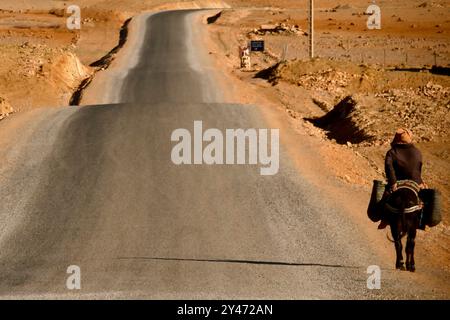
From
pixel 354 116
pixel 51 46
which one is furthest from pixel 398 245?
pixel 51 46

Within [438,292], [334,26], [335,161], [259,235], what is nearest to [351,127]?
[335,161]

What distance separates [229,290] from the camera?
12.6 m

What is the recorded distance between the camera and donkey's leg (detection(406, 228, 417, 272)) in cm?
1309

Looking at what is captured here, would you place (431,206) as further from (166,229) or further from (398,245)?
(166,229)

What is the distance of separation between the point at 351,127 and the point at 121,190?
48.5ft

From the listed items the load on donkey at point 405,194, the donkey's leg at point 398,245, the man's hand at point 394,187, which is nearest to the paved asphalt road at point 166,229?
the donkey's leg at point 398,245

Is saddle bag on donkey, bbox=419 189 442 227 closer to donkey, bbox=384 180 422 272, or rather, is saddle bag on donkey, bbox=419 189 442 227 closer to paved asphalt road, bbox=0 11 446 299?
donkey, bbox=384 180 422 272

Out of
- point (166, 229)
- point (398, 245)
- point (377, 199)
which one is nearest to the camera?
point (377, 199)

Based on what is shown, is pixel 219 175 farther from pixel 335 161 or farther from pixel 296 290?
pixel 296 290

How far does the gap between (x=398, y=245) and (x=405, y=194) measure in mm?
1038

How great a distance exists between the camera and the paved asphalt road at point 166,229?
1302cm

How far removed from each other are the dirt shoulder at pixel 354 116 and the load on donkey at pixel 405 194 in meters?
1.69

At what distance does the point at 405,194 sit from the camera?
12836 mm

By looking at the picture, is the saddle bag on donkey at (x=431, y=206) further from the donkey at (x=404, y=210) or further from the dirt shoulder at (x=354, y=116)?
the dirt shoulder at (x=354, y=116)
